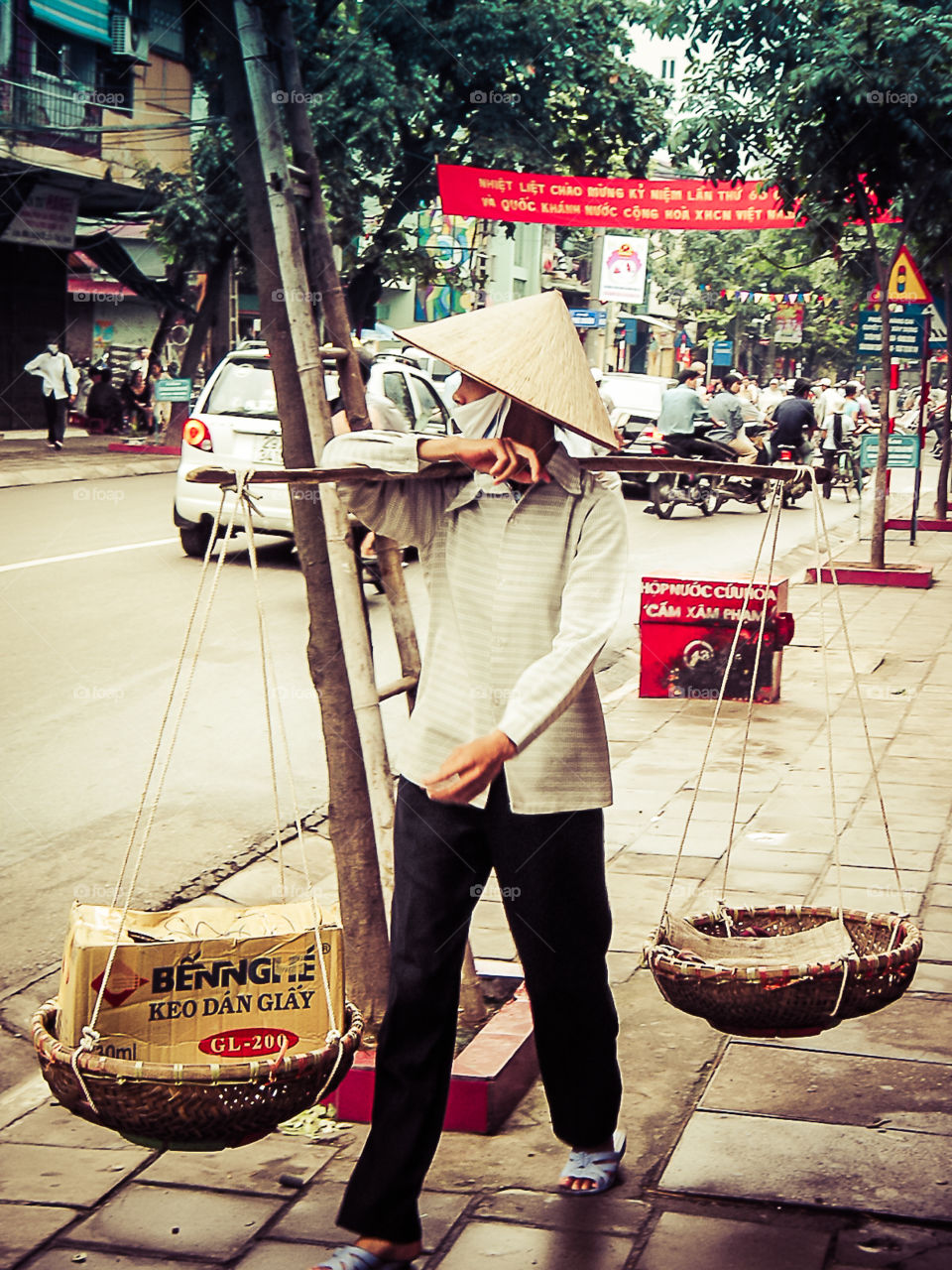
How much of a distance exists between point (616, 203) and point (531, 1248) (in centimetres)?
1857

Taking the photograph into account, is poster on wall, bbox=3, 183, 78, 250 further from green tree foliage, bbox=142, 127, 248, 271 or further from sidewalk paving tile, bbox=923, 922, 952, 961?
sidewalk paving tile, bbox=923, 922, 952, 961

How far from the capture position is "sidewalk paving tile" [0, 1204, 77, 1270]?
271cm

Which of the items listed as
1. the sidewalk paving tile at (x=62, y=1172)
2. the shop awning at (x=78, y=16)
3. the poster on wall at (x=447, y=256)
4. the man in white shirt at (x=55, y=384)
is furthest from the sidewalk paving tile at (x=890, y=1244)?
the poster on wall at (x=447, y=256)

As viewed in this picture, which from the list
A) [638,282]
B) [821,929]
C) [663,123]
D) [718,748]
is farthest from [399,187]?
[821,929]

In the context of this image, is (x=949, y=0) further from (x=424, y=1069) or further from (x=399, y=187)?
(x=399, y=187)

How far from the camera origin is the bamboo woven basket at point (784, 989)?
2.81 metres

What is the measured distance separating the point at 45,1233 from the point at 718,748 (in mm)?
4531

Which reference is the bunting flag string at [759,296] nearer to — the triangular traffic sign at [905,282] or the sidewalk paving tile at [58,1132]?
the triangular traffic sign at [905,282]

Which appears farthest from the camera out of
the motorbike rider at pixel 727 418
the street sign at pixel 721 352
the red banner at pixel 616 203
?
the street sign at pixel 721 352

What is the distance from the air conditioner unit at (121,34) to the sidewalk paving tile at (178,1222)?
81.0 feet

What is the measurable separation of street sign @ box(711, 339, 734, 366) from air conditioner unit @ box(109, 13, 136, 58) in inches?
1256

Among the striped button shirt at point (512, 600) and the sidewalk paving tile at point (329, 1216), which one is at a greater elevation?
the striped button shirt at point (512, 600)

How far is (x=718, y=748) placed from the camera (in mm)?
6875

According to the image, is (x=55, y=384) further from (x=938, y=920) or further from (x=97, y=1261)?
(x=97, y=1261)
